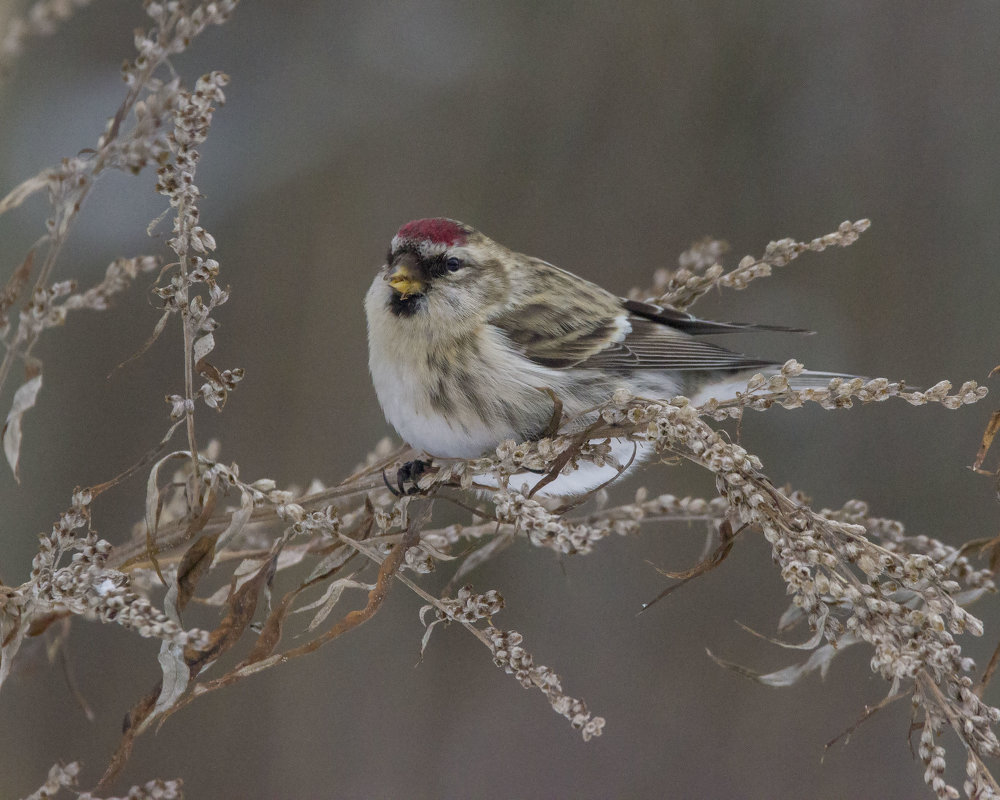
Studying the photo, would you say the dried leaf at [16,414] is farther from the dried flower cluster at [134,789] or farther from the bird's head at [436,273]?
the bird's head at [436,273]

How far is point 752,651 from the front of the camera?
246 centimetres

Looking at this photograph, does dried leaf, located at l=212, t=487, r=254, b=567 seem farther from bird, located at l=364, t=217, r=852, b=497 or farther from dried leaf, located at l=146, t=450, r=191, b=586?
bird, located at l=364, t=217, r=852, b=497

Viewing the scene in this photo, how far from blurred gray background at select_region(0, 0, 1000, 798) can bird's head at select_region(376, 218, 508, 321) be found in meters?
1.11

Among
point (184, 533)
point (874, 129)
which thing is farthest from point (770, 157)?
point (184, 533)

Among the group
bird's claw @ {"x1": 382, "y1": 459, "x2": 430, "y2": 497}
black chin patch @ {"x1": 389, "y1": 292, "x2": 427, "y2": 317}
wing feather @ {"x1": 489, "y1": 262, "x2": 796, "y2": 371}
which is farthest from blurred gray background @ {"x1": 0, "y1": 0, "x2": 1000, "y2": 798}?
bird's claw @ {"x1": 382, "y1": 459, "x2": 430, "y2": 497}

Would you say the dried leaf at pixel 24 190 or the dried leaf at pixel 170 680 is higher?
the dried leaf at pixel 24 190

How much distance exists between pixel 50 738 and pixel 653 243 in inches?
82.3

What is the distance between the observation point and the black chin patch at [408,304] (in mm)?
1456

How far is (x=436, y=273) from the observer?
1.48m

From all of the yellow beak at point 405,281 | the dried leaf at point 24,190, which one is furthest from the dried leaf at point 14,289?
the yellow beak at point 405,281

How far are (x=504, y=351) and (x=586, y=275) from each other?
1.23 metres

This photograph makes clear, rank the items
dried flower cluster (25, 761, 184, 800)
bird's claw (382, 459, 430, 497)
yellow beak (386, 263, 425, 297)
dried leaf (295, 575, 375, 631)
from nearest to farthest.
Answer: dried flower cluster (25, 761, 184, 800), dried leaf (295, 575, 375, 631), bird's claw (382, 459, 430, 497), yellow beak (386, 263, 425, 297)

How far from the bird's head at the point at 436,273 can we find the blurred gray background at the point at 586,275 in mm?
1113

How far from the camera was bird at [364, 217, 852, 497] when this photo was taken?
4.45 ft
